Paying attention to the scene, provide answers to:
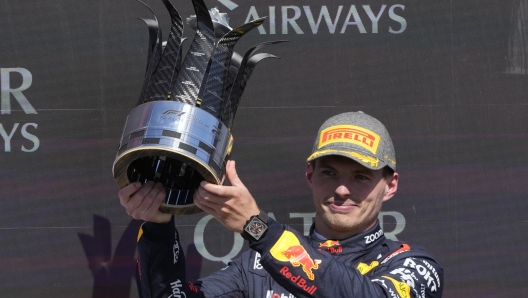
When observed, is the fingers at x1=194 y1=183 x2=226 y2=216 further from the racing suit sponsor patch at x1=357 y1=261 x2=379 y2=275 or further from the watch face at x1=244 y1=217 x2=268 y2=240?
the racing suit sponsor patch at x1=357 y1=261 x2=379 y2=275

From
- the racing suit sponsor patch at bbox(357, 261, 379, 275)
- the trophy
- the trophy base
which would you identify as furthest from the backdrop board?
the trophy base

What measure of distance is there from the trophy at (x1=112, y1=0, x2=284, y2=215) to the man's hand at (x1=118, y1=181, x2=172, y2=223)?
0.02 m

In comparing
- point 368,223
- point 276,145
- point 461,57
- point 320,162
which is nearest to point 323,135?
point 320,162

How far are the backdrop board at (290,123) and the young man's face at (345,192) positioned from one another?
0.63 m

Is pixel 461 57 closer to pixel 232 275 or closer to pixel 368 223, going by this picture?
pixel 368 223

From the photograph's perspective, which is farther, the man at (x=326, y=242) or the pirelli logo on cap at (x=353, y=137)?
the pirelli logo on cap at (x=353, y=137)

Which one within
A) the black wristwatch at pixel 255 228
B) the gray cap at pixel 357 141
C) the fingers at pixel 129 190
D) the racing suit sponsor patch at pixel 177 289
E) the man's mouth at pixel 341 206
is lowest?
the racing suit sponsor patch at pixel 177 289

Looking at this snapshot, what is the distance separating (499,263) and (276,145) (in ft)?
2.65

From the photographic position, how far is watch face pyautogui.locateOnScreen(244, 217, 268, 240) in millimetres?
1424

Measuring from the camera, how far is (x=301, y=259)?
4.71 feet

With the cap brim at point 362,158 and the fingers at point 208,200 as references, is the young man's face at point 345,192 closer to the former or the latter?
the cap brim at point 362,158

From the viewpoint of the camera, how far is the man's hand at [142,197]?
1.51 m

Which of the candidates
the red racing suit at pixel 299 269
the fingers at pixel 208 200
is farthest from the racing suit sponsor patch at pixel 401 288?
the fingers at pixel 208 200

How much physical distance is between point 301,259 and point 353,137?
402 millimetres
